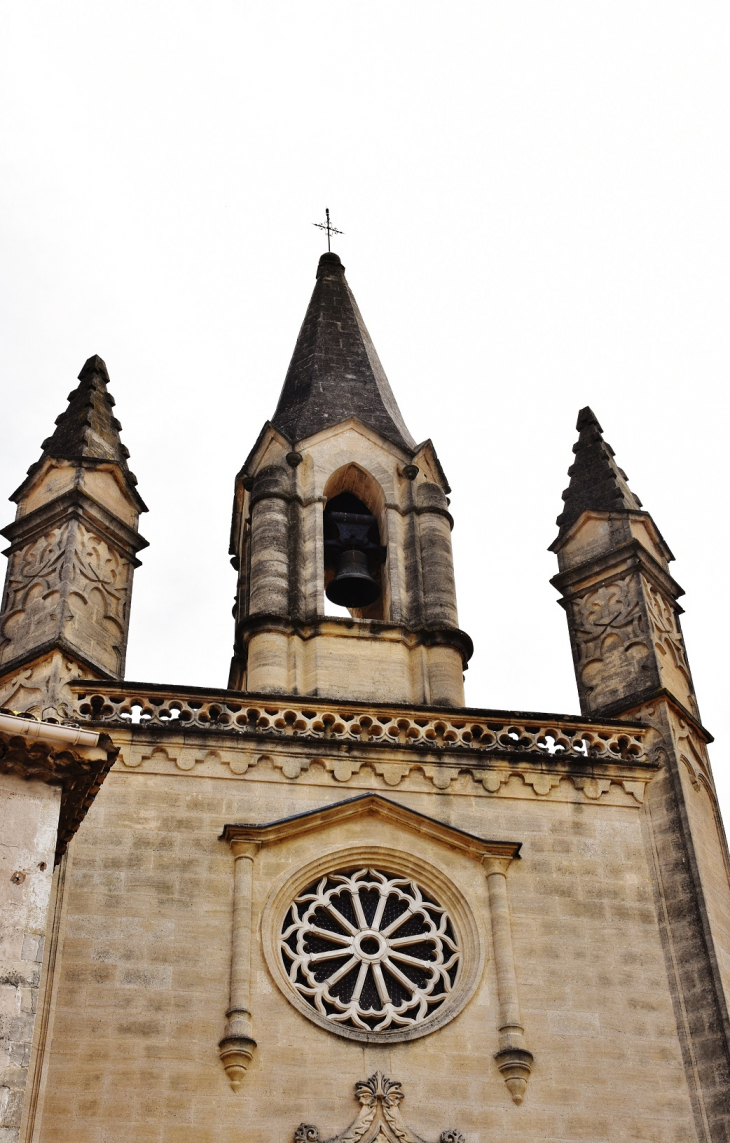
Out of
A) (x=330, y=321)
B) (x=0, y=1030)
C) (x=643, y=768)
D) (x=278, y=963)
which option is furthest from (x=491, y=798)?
(x=330, y=321)

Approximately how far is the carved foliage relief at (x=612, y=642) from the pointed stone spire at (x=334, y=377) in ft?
11.2

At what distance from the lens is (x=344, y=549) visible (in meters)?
19.6

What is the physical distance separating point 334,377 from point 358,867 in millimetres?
8456

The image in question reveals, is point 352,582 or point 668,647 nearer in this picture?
point 668,647

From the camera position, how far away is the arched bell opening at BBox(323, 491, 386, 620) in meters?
19.2

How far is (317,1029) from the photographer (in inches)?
538

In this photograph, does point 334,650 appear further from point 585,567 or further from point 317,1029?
point 317,1029

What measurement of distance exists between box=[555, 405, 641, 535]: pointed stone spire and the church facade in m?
0.34

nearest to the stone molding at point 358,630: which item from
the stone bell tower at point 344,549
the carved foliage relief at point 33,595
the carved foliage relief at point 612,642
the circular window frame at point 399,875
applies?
the stone bell tower at point 344,549

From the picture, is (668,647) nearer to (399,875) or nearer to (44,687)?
(399,875)

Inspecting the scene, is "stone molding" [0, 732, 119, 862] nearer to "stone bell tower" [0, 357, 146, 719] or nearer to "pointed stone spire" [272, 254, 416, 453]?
"stone bell tower" [0, 357, 146, 719]

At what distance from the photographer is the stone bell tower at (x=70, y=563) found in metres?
16.0

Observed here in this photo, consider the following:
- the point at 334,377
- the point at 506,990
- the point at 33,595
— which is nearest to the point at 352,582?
the point at 334,377

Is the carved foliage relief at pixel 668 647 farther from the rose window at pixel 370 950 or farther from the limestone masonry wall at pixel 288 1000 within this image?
the rose window at pixel 370 950
